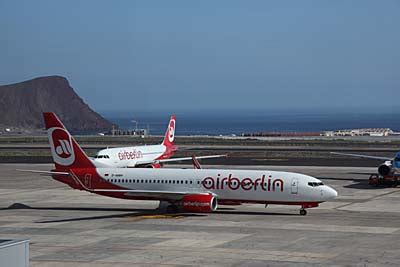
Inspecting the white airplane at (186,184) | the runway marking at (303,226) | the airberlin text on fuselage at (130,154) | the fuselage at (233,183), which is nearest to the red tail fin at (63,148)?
the white airplane at (186,184)

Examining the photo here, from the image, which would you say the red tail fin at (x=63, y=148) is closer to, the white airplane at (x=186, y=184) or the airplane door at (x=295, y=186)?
the white airplane at (x=186, y=184)

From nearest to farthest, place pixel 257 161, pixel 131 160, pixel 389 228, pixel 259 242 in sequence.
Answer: pixel 259 242
pixel 389 228
pixel 131 160
pixel 257 161

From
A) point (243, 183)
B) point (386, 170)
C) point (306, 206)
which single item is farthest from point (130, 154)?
point (306, 206)

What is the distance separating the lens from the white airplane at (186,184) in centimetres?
5191

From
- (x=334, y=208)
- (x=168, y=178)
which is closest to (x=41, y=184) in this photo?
(x=168, y=178)

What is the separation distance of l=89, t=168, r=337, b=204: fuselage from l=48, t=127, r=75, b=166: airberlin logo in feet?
8.14

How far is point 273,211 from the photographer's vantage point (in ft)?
180

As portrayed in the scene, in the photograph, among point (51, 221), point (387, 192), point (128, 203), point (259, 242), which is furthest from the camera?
point (387, 192)

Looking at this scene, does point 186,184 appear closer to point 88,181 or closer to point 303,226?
point 88,181

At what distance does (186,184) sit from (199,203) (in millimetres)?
2274

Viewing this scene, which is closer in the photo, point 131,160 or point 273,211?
point 273,211

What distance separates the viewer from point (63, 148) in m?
57.5

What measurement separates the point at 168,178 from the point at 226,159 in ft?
160

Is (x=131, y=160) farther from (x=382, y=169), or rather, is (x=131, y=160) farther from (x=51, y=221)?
(x=51, y=221)
